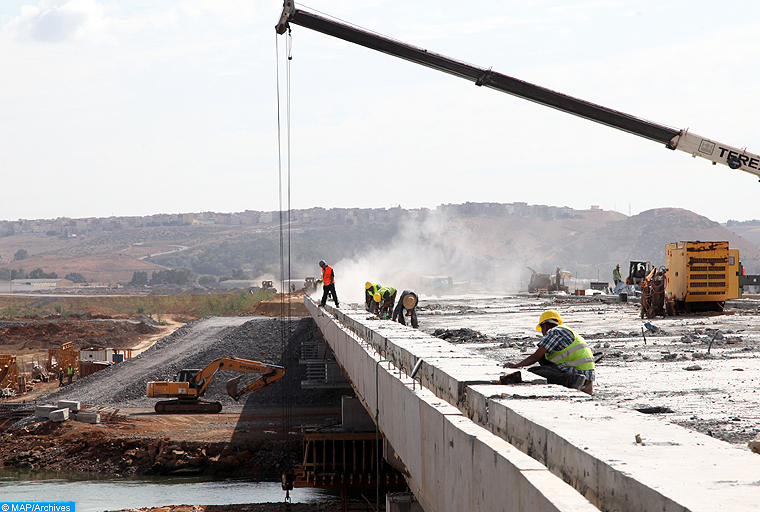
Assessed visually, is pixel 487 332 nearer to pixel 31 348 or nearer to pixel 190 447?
pixel 190 447

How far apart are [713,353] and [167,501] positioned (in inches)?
577

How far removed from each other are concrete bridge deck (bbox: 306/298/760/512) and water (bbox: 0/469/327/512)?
47.1 ft

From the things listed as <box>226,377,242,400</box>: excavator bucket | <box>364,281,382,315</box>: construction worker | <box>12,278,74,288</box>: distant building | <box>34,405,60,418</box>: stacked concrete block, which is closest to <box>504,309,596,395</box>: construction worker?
<box>364,281,382,315</box>: construction worker

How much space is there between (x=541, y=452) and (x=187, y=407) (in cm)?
2624

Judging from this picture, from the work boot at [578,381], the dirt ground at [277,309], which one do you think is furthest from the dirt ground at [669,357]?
the dirt ground at [277,309]

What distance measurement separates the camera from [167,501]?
19781 millimetres

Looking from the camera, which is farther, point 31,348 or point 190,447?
point 31,348

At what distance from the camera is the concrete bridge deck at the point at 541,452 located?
9.93ft

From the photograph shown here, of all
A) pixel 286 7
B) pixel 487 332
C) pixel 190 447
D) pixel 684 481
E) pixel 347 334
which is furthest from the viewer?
pixel 190 447

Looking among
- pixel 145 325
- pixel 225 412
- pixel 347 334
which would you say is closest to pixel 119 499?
pixel 225 412

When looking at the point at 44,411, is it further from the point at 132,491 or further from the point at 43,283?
the point at 43,283

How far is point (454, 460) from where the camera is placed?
15.9ft

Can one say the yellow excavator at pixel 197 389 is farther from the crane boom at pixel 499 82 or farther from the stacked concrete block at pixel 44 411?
the crane boom at pixel 499 82

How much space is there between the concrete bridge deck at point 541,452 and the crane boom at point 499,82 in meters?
13.5
